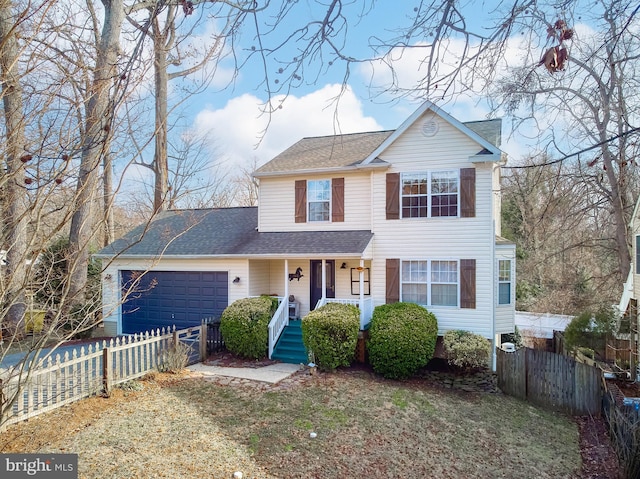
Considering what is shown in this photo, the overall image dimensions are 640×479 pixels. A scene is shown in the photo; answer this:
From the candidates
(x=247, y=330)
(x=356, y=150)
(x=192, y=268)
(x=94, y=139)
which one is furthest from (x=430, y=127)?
(x=94, y=139)

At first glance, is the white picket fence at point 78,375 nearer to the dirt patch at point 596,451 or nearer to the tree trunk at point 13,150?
the tree trunk at point 13,150

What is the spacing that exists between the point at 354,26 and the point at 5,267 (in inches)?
129

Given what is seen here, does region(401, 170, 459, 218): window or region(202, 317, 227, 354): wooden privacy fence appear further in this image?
region(401, 170, 459, 218): window

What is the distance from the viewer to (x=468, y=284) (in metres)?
11.7

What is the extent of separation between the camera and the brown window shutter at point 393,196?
495 inches

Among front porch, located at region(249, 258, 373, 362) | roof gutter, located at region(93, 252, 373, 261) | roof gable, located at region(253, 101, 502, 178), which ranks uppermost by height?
roof gable, located at region(253, 101, 502, 178)

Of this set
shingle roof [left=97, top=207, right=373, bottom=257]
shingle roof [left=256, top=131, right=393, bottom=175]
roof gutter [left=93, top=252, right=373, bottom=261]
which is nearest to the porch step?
roof gutter [left=93, top=252, right=373, bottom=261]

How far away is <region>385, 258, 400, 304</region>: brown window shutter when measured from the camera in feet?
40.9

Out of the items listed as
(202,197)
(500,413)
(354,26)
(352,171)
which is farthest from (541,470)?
(202,197)

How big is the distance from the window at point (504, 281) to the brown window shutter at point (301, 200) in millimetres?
6130

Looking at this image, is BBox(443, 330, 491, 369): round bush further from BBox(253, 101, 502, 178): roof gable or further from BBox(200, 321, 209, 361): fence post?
BBox(200, 321, 209, 361): fence post

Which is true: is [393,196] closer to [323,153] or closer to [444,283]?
[444,283]

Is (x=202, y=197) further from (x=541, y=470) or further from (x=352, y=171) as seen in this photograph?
(x=541, y=470)

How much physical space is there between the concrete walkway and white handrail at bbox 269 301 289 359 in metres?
0.89
